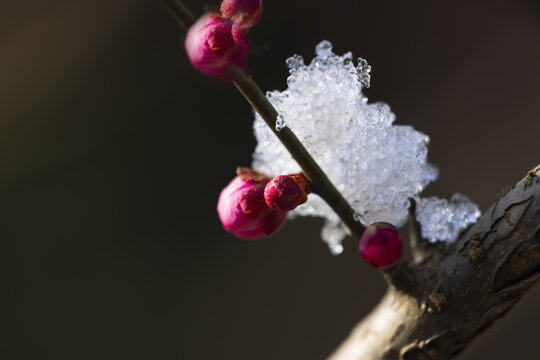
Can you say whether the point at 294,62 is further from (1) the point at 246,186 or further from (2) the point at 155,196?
(2) the point at 155,196

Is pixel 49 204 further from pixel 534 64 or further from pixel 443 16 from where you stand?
pixel 534 64

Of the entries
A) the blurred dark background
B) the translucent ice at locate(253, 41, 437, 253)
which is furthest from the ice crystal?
the blurred dark background

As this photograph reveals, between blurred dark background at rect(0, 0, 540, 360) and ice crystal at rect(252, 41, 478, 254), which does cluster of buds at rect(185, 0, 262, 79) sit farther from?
blurred dark background at rect(0, 0, 540, 360)

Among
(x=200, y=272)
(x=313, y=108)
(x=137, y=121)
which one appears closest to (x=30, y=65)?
(x=137, y=121)

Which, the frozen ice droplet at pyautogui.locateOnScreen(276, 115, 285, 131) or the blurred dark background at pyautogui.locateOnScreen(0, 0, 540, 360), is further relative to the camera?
the blurred dark background at pyautogui.locateOnScreen(0, 0, 540, 360)

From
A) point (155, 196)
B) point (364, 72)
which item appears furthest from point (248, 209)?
point (155, 196)

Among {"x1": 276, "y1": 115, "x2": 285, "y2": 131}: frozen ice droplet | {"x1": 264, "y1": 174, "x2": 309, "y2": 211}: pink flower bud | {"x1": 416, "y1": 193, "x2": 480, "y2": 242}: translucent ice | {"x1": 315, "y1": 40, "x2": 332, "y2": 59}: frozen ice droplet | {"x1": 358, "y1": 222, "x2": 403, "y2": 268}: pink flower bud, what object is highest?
{"x1": 315, "y1": 40, "x2": 332, "y2": 59}: frozen ice droplet

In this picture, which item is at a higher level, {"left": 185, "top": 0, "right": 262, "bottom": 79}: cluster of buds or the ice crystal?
{"left": 185, "top": 0, "right": 262, "bottom": 79}: cluster of buds
